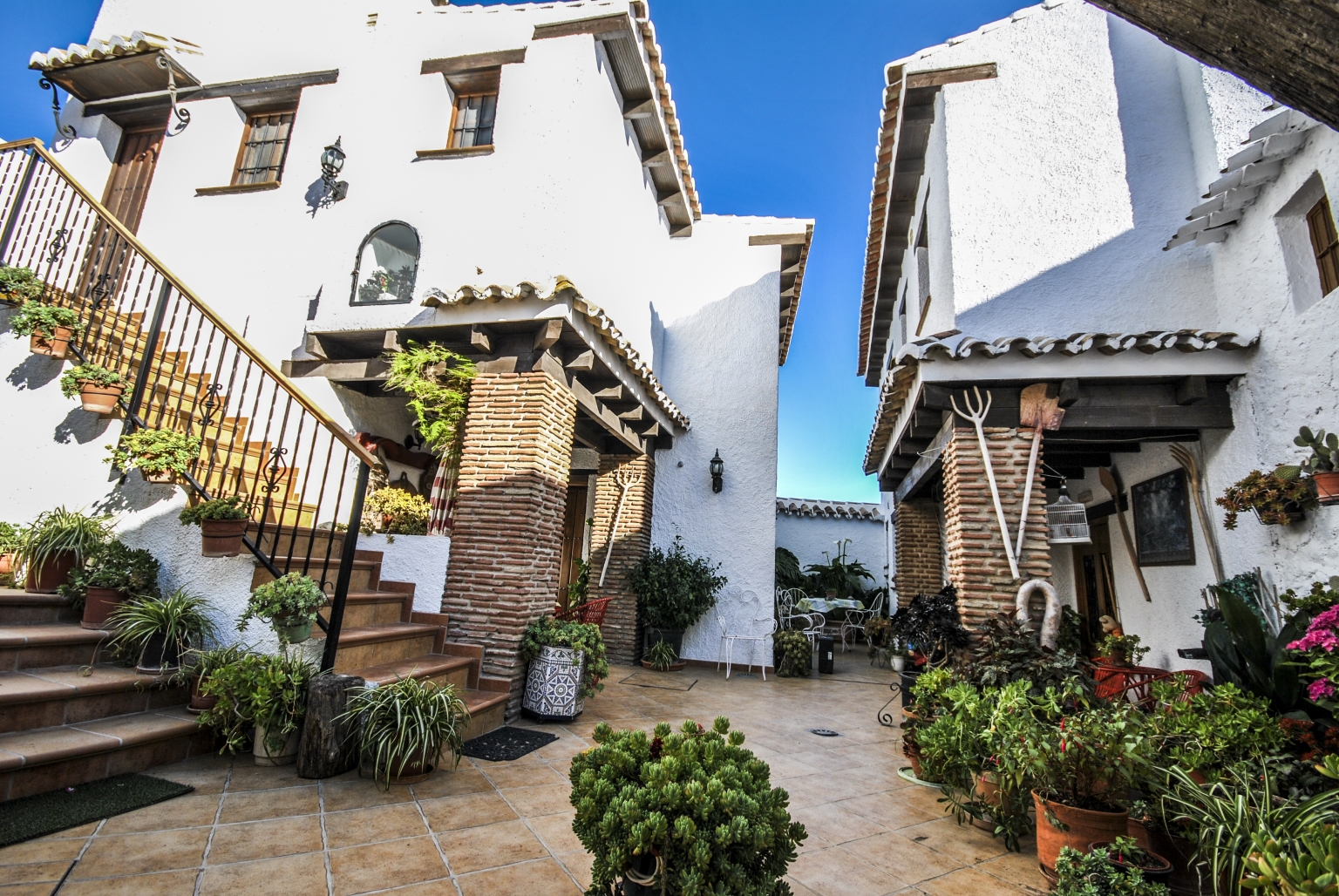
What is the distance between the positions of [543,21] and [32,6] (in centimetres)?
652

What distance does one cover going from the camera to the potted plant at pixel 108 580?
11.8 feet

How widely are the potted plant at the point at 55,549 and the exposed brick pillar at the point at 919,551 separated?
9.14 m

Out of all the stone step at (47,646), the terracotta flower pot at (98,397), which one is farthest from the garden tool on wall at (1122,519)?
the terracotta flower pot at (98,397)

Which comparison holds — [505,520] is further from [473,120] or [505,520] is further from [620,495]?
[473,120]

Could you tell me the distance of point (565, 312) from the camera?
4957mm

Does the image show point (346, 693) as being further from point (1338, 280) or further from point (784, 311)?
point (784, 311)

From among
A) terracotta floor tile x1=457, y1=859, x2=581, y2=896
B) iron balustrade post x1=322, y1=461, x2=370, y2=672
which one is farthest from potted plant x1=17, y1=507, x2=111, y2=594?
terracotta floor tile x1=457, y1=859, x2=581, y2=896

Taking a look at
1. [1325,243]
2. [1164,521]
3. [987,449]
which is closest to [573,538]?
[987,449]

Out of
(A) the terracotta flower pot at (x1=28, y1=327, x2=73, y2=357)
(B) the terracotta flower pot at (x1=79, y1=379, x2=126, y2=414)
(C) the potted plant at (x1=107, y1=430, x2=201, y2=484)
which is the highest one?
(A) the terracotta flower pot at (x1=28, y1=327, x2=73, y2=357)

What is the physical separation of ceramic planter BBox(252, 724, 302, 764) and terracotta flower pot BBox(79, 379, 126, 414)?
252 centimetres

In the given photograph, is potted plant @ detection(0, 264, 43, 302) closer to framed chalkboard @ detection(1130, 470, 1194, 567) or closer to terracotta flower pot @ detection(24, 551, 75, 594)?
terracotta flower pot @ detection(24, 551, 75, 594)

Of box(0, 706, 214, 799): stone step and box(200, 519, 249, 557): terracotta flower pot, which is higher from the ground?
box(200, 519, 249, 557): terracotta flower pot

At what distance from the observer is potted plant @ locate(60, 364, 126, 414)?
4.03 metres

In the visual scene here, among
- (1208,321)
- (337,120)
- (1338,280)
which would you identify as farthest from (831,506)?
(337,120)
